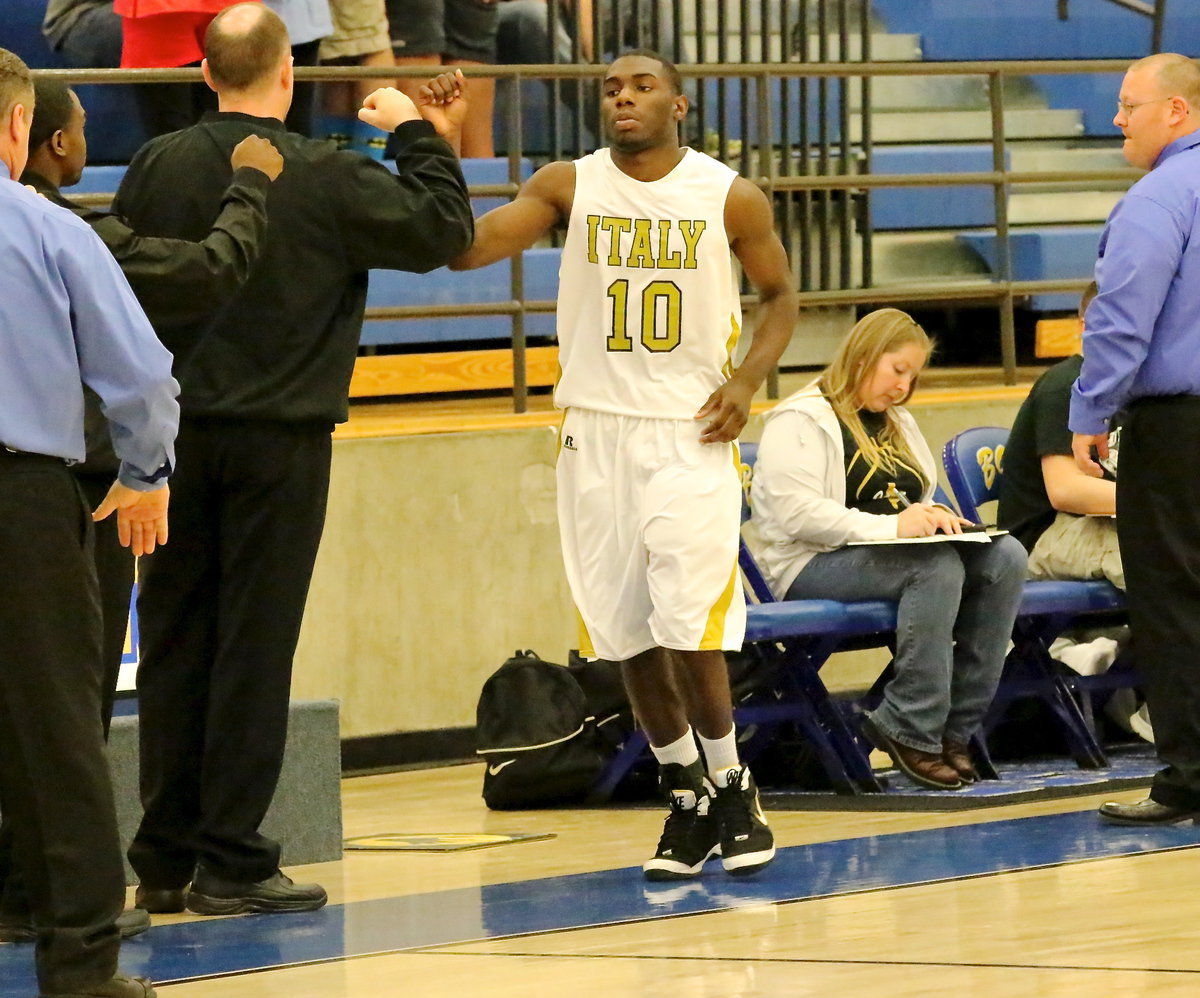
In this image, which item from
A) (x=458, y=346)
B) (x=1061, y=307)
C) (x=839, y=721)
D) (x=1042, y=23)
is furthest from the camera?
(x=1042, y=23)

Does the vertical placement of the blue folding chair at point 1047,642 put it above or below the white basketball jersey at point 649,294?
below

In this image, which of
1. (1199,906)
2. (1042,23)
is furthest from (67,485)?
(1042,23)

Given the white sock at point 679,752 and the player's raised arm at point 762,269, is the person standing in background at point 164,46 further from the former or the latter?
the white sock at point 679,752

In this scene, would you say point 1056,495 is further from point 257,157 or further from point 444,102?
point 257,157

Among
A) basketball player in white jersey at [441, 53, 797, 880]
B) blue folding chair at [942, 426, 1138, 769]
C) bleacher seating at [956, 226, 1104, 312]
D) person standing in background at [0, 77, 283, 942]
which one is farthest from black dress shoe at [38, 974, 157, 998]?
bleacher seating at [956, 226, 1104, 312]

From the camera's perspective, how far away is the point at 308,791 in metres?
5.74

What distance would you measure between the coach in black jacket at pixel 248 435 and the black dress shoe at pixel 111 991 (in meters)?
1.06

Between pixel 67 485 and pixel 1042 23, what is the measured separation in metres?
9.15

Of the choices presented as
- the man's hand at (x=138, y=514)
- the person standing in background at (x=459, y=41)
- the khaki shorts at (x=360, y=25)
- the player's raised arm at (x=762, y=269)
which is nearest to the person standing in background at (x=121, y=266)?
the man's hand at (x=138, y=514)

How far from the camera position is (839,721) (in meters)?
6.68

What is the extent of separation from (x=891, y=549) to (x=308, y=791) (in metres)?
1.88

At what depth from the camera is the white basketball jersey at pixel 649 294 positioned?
5344 mm

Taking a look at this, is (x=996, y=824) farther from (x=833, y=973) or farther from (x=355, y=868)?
(x=833, y=973)

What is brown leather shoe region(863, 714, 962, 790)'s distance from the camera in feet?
21.6
